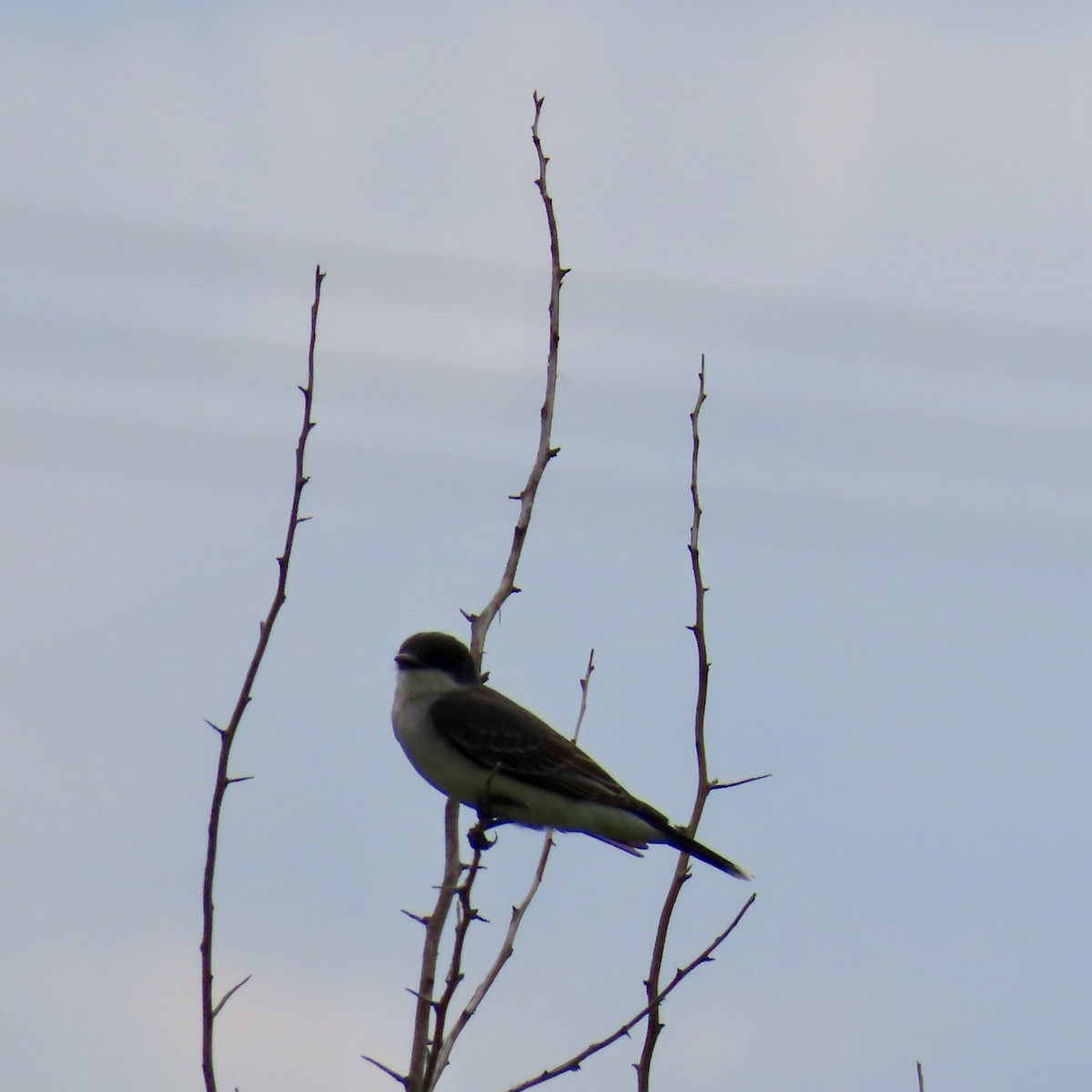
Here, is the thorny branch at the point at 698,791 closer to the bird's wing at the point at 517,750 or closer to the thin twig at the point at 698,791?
the thin twig at the point at 698,791

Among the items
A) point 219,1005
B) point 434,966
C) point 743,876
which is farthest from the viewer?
point 743,876

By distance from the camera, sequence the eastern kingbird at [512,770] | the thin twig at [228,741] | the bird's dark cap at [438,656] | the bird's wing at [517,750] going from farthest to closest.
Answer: the bird's dark cap at [438,656] < the bird's wing at [517,750] < the eastern kingbird at [512,770] < the thin twig at [228,741]

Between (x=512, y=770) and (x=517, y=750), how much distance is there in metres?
0.15

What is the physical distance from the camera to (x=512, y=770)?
7.29 meters

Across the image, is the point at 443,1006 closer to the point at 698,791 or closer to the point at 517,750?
the point at 698,791

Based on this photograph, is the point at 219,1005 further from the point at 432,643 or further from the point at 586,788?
the point at 432,643

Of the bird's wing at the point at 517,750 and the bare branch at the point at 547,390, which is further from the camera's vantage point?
the bird's wing at the point at 517,750

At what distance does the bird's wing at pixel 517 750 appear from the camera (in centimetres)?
727

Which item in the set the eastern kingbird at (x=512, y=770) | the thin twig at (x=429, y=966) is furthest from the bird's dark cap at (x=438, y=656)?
the thin twig at (x=429, y=966)

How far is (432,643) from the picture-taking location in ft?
26.3

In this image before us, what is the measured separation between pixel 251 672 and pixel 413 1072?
1.17 metres

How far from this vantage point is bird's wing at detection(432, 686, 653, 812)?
727 cm

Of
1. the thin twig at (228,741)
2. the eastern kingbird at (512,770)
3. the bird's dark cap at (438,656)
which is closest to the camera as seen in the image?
the thin twig at (228,741)

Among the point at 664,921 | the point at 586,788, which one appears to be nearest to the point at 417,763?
the point at 586,788
